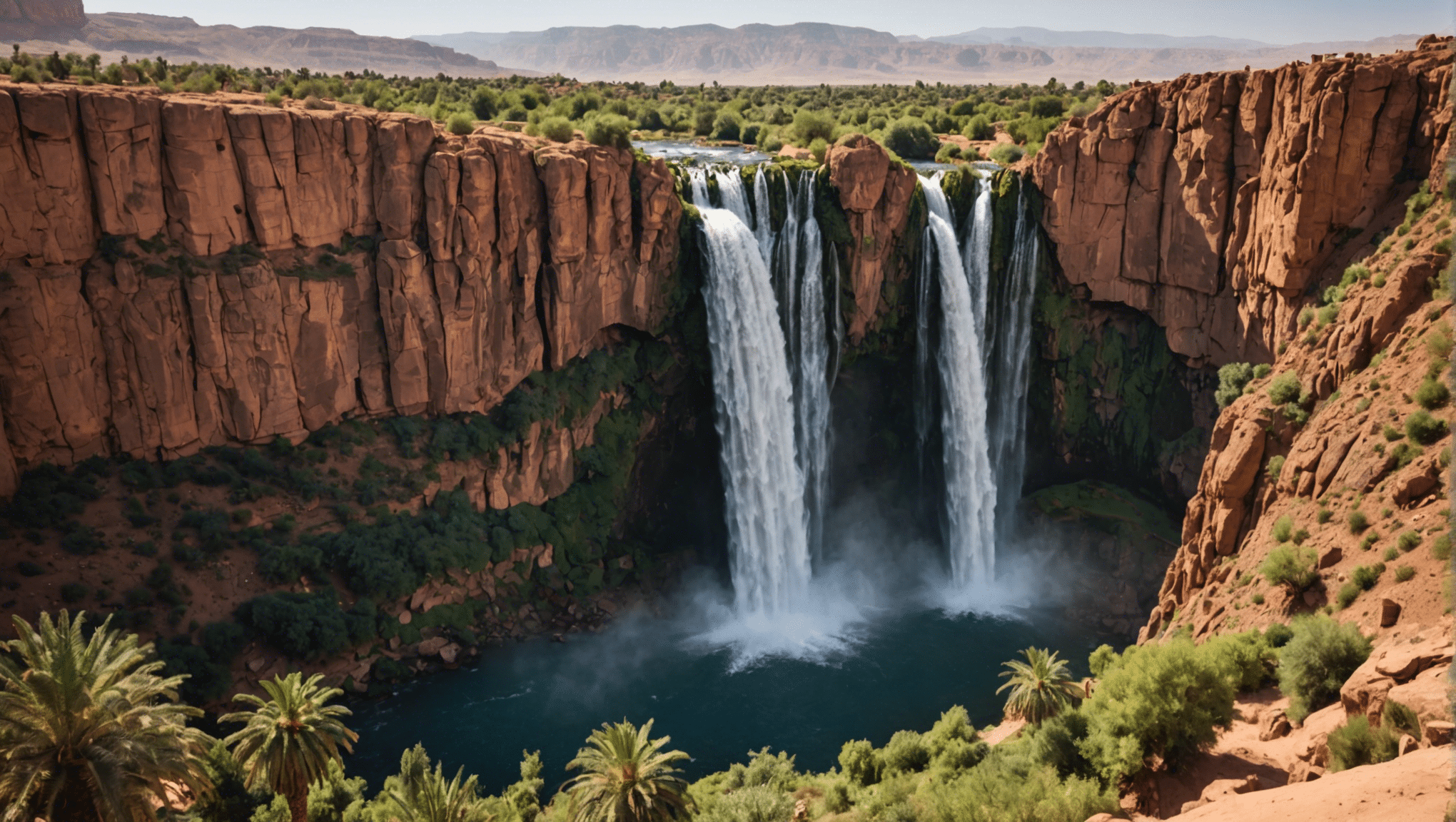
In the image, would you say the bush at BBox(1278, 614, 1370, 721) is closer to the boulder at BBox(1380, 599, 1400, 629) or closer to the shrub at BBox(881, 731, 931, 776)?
the boulder at BBox(1380, 599, 1400, 629)

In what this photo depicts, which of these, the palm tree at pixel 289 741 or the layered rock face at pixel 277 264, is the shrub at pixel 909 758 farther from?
the layered rock face at pixel 277 264

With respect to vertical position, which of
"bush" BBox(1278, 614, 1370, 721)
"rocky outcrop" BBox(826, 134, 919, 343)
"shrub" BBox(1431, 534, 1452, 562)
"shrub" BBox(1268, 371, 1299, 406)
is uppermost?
"rocky outcrop" BBox(826, 134, 919, 343)

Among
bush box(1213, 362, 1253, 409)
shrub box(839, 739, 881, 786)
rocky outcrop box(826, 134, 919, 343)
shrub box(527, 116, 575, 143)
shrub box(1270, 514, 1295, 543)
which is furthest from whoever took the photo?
rocky outcrop box(826, 134, 919, 343)

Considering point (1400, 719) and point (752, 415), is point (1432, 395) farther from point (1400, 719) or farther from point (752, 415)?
point (752, 415)


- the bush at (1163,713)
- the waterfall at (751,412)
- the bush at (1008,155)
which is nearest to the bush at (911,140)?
the bush at (1008,155)

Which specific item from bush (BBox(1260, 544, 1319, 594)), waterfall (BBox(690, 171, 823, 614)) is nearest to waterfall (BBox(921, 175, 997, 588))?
waterfall (BBox(690, 171, 823, 614))

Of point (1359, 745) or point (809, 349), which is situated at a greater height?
point (809, 349)

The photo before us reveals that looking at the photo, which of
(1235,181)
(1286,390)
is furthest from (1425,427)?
(1235,181)
